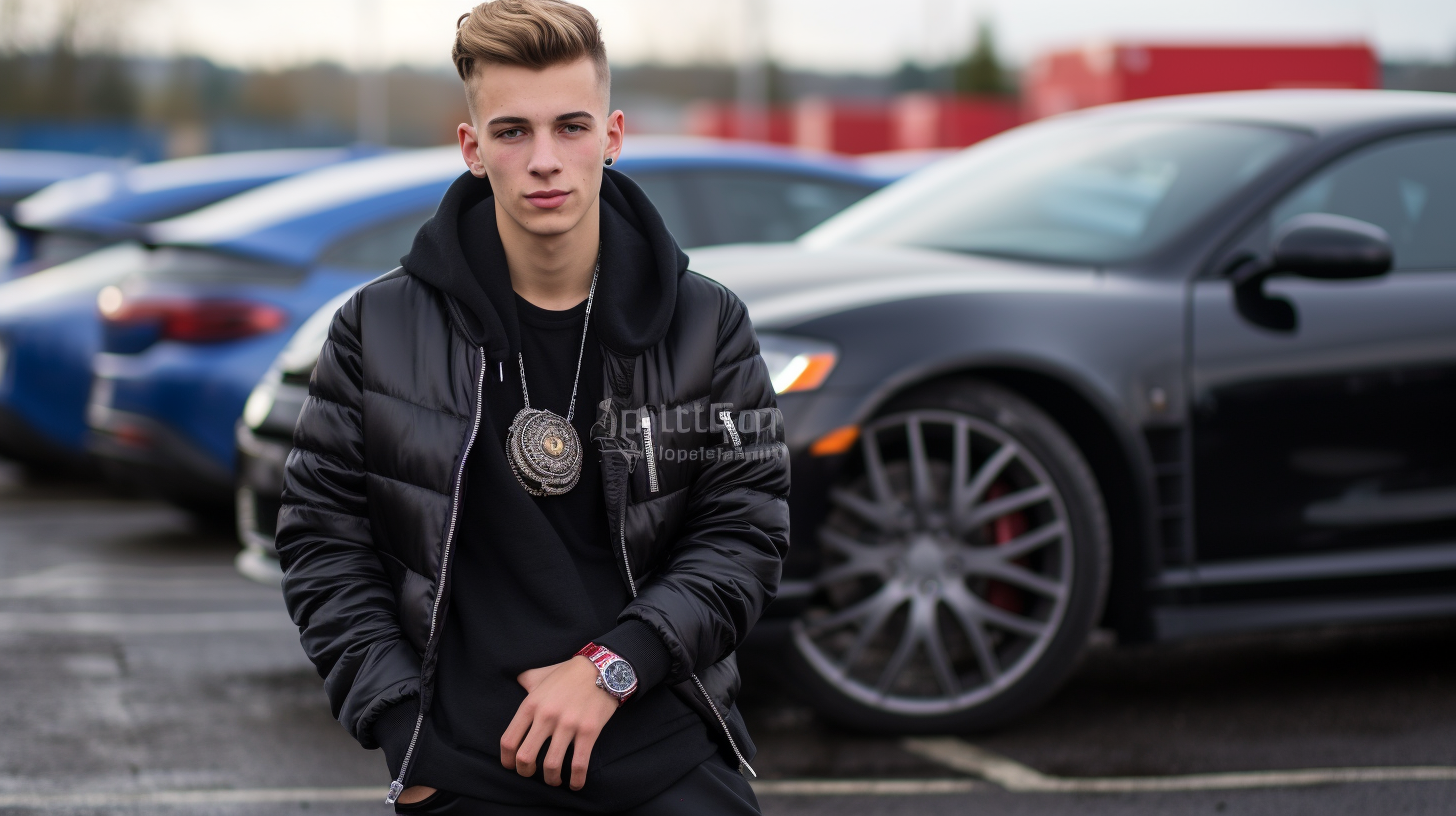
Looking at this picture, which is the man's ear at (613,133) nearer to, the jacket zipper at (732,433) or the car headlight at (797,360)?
the jacket zipper at (732,433)

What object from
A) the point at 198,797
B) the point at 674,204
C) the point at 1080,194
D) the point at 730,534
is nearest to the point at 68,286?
the point at 674,204

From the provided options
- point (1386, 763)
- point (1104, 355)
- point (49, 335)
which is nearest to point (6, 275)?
point (49, 335)

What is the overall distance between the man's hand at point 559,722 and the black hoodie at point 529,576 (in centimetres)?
4

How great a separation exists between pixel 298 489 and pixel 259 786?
1980mm

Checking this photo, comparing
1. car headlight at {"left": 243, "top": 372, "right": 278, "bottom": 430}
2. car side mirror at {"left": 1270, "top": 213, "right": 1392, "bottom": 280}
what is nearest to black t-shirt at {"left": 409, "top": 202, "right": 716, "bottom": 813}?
car side mirror at {"left": 1270, "top": 213, "right": 1392, "bottom": 280}

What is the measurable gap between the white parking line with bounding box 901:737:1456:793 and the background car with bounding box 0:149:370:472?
429 centimetres

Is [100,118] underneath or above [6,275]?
above

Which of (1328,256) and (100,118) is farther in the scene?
(100,118)

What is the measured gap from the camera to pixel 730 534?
2.12 metres

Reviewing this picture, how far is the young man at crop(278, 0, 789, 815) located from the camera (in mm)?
2000

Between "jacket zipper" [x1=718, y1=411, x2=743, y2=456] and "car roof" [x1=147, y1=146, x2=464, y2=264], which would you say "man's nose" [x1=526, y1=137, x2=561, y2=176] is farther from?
"car roof" [x1=147, y1=146, x2=464, y2=264]

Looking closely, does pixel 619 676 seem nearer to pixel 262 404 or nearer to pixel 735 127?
pixel 262 404

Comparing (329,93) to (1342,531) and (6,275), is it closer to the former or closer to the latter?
(6,275)

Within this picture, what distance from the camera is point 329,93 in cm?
7531
